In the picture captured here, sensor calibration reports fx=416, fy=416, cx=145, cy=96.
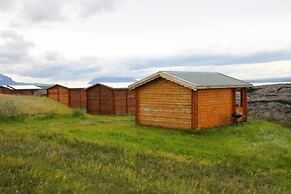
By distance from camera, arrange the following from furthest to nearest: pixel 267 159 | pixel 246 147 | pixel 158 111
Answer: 1. pixel 158 111
2. pixel 246 147
3. pixel 267 159

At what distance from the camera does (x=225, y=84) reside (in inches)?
1156

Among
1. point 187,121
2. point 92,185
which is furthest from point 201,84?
point 92,185

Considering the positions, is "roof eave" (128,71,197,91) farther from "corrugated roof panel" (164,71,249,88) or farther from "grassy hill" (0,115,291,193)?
"grassy hill" (0,115,291,193)

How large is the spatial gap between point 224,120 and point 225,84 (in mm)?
2546

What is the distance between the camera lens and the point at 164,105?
1111 inches

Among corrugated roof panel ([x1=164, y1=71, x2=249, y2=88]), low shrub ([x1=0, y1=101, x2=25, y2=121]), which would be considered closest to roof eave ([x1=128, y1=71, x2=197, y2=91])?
corrugated roof panel ([x1=164, y1=71, x2=249, y2=88])

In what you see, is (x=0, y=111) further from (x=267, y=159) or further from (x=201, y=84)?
(x=267, y=159)

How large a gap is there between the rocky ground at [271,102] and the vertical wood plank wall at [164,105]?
525 inches

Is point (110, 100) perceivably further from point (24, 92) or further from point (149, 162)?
point (149, 162)

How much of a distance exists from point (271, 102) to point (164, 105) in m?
15.1

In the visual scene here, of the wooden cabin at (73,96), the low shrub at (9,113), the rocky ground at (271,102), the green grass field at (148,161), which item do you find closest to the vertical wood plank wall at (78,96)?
the wooden cabin at (73,96)

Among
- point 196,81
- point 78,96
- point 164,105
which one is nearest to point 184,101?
point 196,81

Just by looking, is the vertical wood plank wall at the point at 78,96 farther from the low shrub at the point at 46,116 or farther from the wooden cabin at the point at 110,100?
the low shrub at the point at 46,116

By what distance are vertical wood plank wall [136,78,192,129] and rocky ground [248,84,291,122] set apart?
1334 centimetres
